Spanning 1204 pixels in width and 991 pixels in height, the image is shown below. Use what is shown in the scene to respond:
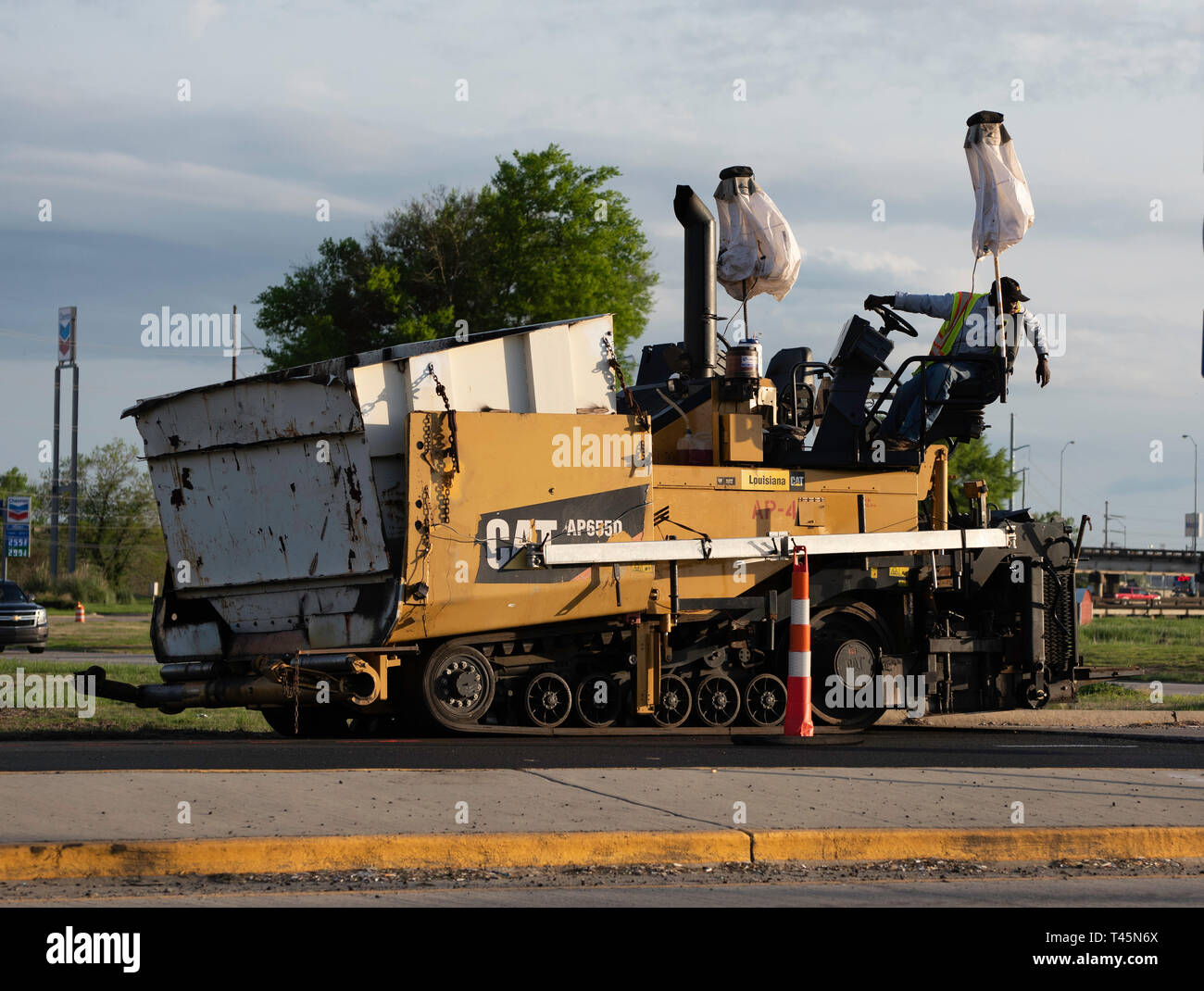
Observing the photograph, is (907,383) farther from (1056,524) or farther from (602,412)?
(602,412)

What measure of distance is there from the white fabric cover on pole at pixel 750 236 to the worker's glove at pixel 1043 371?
2.60m

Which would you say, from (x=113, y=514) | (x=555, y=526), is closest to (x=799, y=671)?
(x=555, y=526)

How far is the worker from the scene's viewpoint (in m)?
12.7

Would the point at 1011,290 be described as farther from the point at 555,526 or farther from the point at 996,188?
the point at 555,526

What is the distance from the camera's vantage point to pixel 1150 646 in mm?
31188

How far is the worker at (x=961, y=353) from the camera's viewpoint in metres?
12.7

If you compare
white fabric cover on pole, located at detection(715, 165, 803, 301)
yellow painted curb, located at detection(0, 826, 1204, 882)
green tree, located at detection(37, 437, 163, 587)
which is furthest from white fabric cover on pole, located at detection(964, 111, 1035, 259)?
green tree, located at detection(37, 437, 163, 587)

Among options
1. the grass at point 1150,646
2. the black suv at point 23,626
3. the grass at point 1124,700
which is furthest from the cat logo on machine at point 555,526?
the black suv at point 23,626

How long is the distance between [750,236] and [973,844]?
814 centimetres

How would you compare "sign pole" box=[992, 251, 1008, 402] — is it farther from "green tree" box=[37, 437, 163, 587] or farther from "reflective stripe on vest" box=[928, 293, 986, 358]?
"green tree" box=[37, 437, 163, 587]
